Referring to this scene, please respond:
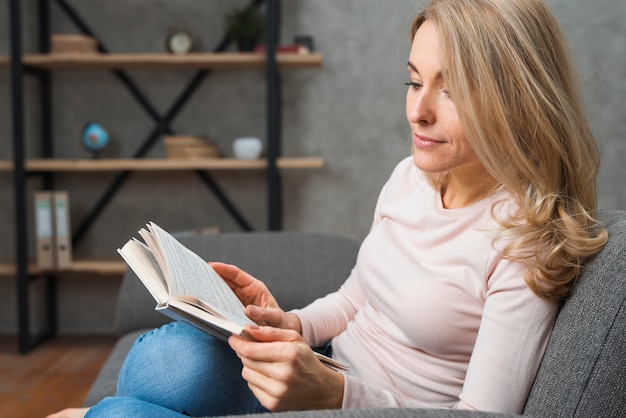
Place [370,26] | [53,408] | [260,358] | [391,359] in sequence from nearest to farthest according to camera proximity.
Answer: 1. [260,358]
2. [391,359]
3. [53,408]
4. [370,26]

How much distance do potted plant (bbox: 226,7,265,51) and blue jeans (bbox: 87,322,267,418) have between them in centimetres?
214

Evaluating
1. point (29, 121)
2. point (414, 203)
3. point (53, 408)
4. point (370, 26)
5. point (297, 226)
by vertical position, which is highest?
point (370, 26)

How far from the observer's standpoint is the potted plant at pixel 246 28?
296 centimetres

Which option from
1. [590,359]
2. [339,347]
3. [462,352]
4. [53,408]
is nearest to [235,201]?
[53,408]

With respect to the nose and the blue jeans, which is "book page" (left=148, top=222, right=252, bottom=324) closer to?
the blue jeans

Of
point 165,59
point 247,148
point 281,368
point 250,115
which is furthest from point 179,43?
point 281,368

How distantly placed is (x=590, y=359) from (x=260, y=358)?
389mm

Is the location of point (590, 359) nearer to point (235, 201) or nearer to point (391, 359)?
point (391, 359)

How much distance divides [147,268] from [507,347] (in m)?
0.46

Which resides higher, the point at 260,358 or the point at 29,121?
the point at 29,121

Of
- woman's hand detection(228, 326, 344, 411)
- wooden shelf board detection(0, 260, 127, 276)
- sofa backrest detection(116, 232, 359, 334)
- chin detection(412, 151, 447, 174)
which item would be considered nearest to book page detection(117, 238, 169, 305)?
woman's hand detection(228, 326, 344, 411)

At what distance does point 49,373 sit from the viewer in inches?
107

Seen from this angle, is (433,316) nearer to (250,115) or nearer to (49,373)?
(49,373)

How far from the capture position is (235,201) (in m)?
3.24
